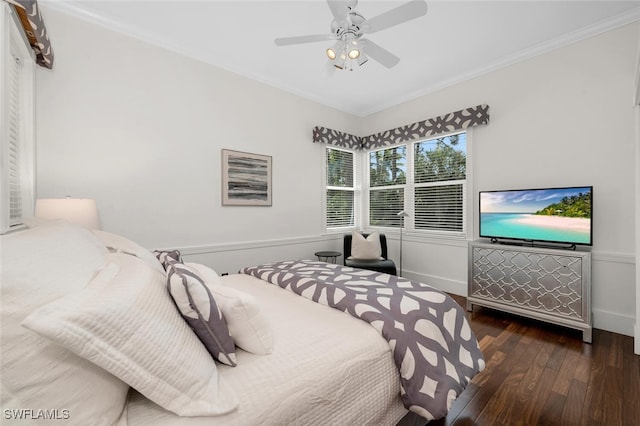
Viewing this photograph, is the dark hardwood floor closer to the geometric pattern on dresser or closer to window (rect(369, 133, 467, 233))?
the geometric pattern on dresser

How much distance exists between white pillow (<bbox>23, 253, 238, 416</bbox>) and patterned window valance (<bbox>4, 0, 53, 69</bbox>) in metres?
1.84

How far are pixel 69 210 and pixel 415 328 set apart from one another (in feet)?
7.62

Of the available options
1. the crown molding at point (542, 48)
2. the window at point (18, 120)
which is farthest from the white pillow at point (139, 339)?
the crown molding at point (542, 48)

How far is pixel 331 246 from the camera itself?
4215 mm

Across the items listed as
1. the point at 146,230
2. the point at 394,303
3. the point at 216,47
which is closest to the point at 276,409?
the point at 394,303

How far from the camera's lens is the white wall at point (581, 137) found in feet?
7.94

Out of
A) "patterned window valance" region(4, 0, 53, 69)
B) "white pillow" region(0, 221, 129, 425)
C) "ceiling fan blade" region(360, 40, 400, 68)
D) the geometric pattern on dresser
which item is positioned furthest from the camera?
the geometric pattern on dresser

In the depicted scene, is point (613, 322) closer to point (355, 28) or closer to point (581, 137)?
point (581, 137)

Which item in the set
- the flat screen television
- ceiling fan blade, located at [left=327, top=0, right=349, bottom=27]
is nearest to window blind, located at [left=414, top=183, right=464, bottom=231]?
the flat screen television

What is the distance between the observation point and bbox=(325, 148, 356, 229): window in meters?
4.26

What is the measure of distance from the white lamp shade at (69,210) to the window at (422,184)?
365 cm

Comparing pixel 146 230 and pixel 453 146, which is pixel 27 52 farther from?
pixel 453 146

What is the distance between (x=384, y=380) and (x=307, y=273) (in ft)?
3.18

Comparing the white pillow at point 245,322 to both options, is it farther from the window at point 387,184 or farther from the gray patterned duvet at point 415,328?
the window at point 387,184
